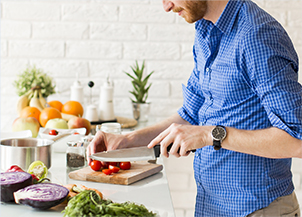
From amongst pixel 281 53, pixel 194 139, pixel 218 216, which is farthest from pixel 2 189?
pixel 281 53

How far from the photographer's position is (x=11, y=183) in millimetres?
1049

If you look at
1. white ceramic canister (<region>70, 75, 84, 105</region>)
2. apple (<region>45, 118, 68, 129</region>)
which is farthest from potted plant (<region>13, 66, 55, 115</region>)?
apple (<region>45, 118, 68, 129</region>)

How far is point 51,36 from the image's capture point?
2510 mm

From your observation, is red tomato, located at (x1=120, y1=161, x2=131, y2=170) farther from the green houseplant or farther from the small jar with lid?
the green houseplant

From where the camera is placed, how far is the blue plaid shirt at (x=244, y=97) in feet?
3.57

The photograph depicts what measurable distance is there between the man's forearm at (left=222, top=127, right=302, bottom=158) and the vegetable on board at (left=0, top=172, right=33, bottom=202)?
612 millimetres

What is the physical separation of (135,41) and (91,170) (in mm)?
1332

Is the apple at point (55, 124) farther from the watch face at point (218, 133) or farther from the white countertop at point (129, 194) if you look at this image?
the watch face at point (218, 133)

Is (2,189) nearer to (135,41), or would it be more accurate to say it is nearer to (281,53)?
(281,53)

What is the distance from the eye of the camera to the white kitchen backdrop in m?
2.47

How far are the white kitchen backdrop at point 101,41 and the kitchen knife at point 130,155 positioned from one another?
3.94ft

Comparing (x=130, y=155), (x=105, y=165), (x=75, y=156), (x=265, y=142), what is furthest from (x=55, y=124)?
(x=265, y=142)

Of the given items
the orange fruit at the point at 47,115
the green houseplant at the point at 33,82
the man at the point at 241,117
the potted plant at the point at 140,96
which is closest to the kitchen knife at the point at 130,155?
the man at the point at 241,117

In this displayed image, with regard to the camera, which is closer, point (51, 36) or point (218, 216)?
point (218, 216)
